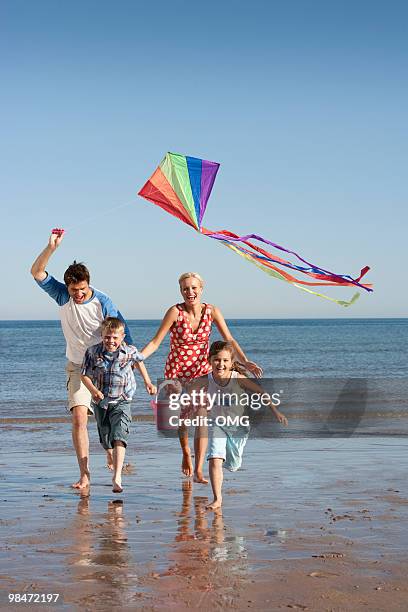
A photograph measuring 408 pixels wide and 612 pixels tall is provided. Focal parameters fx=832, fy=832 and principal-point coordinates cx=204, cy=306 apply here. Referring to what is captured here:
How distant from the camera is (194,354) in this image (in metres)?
6.54

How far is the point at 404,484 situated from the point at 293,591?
2.97 metres

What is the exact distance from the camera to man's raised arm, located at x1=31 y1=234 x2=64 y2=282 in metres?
6.16

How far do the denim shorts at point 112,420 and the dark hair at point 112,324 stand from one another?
0.55 m

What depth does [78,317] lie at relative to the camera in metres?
6.30

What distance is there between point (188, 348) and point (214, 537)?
79.9 inches

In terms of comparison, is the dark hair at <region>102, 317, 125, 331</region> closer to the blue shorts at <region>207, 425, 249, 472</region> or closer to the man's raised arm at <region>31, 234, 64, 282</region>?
the man's raised arm at <region>31, 234, 64, 282</region>

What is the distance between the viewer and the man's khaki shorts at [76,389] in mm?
6398

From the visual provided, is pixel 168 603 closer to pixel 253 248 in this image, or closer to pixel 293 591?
pixel 293 591

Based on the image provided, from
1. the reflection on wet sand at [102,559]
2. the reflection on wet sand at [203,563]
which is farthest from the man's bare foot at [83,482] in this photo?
the reflection on wet sand at [203,563]

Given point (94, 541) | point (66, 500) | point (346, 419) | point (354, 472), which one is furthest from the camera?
point (346, 419)

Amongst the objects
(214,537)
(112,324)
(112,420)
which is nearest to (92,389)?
(112,420)

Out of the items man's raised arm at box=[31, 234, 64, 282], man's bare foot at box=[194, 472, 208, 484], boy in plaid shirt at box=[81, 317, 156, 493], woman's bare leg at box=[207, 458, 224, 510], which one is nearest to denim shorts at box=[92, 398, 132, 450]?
boy in plaid shirt at box=[81, 317, 156, 493]

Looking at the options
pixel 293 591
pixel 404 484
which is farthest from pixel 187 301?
pixel 293 591

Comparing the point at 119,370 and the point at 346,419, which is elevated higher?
the point at 119,370
